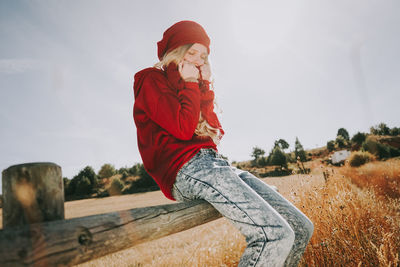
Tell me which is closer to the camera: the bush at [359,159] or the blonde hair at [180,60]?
the blonde hair at [180,60]

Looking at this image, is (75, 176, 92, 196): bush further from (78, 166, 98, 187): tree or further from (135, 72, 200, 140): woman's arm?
(135, 72, 200, 140): woman's arm

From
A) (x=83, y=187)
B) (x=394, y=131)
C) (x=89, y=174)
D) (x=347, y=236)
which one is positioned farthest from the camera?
(x=394, y=131)

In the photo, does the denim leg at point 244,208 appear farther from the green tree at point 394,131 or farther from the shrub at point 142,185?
the green tree at point 394,131

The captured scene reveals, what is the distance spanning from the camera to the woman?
49.3 inches

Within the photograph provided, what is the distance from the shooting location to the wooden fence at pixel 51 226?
695 mm

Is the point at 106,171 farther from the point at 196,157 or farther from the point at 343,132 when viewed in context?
the point at 343,132

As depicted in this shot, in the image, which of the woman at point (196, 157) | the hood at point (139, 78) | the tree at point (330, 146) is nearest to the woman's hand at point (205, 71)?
the woman at point (196, 157)

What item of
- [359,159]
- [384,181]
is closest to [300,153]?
[359,159]

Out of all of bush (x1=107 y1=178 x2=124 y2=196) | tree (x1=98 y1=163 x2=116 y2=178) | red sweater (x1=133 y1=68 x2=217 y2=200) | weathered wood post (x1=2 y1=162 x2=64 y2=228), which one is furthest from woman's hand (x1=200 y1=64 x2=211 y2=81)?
tree (x1=98 y1=163 x2=116 y2=178)

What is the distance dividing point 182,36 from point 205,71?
36 centimetres

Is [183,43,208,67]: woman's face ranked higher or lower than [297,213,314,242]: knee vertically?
higher

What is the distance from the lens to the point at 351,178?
26.0 feet

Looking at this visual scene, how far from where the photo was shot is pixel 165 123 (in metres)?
1.46

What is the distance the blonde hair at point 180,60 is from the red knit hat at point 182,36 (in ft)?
0.15
